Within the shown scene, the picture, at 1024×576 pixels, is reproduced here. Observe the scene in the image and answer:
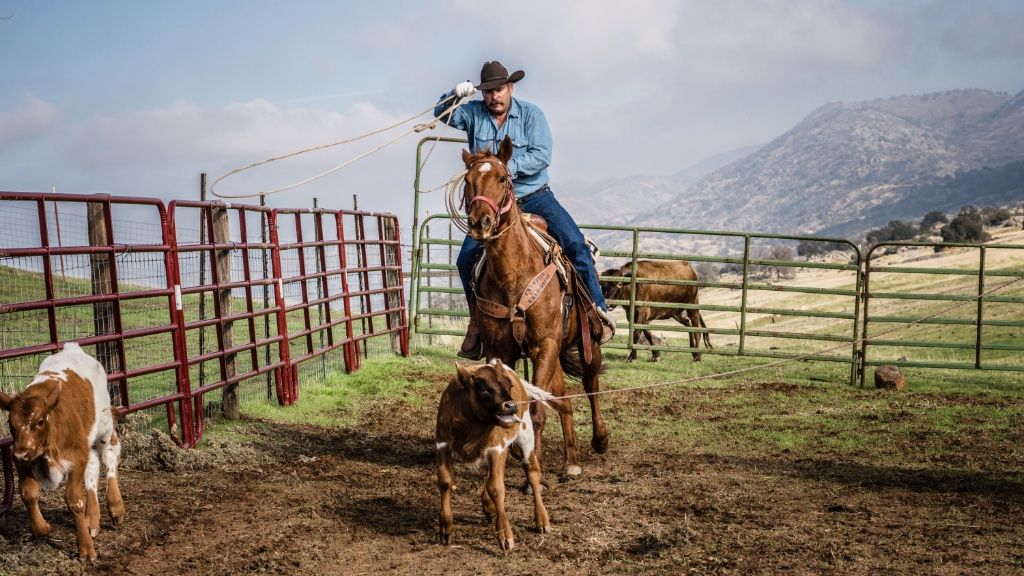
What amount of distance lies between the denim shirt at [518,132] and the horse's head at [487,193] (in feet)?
2.93

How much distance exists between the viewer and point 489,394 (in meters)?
4.80

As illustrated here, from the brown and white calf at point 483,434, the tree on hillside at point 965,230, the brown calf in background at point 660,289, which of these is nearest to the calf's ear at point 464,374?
the brown and white calf at point 483,434

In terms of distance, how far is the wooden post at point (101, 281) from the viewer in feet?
21.7

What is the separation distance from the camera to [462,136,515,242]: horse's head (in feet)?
18.4

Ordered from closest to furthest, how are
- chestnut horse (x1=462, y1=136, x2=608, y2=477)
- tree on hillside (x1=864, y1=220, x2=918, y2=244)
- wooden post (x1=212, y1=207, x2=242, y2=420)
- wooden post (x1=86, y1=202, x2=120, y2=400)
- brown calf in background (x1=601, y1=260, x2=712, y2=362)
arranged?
chestnut horse (x1=462, y1=136, x2=608, y2=477)
wooden post (x1=86, y1=202, x2=120, y2=400)
wooden post (x1=212, y1=207, x2=242, y2=420)
brown calf in background (x1=601, y1=260, x2=712, y2=362)
tree on hillside (x1=864, y1=220, x2=918, y2=244)

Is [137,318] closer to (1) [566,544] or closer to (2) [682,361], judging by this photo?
(2) [682,361]

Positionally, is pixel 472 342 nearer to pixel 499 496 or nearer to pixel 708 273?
pixel 499 496

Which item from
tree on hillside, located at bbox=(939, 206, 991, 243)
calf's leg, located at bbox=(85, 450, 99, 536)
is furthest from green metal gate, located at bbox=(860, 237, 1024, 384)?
tree on hillside, located at bbox=(939, 206, 991, 243)

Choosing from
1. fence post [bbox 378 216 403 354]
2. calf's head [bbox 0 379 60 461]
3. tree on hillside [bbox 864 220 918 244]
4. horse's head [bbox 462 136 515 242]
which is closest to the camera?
calf's head [bbox 0 379 60 461]

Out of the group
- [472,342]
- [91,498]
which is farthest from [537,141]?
[91,498]

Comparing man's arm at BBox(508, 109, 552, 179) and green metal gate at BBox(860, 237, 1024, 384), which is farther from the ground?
man's arm at BBox(508, 109, 552, 179)

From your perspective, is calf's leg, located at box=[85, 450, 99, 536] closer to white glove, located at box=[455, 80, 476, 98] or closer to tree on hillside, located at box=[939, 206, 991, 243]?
white glove, located at box=[455, 80, 476, 98]

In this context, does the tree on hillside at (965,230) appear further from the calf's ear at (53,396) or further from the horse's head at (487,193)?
the calf's ear at (53,396)

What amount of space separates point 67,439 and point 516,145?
380 cm
